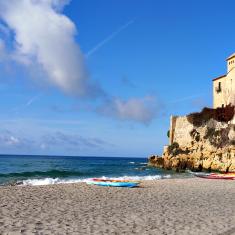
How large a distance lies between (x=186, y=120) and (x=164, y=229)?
43330mm

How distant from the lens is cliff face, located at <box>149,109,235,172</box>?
43750 mm

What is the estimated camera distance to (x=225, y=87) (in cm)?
5288

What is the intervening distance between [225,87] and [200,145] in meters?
9.50

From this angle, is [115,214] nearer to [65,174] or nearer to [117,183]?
[117,183]

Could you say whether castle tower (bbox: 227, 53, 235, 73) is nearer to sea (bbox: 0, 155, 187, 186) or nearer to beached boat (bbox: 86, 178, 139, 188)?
sea (bbox: 0, 155, 187, 186)

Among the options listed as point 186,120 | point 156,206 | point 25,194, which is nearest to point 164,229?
point 156,206

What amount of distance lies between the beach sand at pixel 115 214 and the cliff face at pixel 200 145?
2763cm

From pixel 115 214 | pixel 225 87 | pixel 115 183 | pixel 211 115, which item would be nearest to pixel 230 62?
pixel 225 87

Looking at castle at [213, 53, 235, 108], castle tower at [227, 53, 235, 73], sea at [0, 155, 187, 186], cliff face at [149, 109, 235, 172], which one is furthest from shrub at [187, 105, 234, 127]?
sea at [0, 155, 187, 186]

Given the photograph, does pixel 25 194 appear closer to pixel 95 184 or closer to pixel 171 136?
pixel 95 184

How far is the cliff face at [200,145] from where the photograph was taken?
43750 mm

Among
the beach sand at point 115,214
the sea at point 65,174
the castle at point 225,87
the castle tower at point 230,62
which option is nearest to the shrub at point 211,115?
the castle at point 225,87

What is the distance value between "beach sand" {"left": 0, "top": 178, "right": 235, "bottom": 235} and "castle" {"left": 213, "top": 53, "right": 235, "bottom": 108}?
119 feet

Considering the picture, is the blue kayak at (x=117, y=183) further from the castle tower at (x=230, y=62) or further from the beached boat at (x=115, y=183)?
the castle tower at (x=230, y=62)
